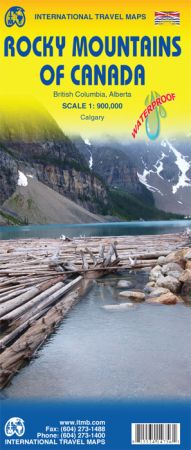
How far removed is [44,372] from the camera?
34.9 feet

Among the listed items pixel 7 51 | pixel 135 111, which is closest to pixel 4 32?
pixel 7 51

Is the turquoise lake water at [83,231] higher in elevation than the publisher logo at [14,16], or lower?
lower

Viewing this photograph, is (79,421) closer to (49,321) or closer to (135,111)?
(135,111)

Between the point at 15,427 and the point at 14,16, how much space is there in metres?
7.13

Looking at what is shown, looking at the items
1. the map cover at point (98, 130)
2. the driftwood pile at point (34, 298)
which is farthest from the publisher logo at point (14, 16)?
the driftwood pile at point (34, 298)

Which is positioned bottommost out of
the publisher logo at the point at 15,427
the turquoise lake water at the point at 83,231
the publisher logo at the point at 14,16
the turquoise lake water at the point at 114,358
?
the turquoise lake water at the point at 114,358

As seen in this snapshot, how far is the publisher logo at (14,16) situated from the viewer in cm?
743

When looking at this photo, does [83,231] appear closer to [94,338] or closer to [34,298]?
[34,298]

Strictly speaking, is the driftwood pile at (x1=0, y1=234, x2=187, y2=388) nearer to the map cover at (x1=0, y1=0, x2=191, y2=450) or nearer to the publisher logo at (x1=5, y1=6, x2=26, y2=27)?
the map cover at (x1=0, y1=0, x2=191, y2=450)

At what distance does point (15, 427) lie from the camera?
6.37 meters

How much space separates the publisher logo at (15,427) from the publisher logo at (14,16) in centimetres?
689

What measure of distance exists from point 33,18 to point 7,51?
2.67ft

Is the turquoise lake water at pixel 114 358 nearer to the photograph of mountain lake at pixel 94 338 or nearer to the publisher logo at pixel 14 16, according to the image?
the photograph of mountain lake at pixel 94 338

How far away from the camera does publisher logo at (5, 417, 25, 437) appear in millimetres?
6305
